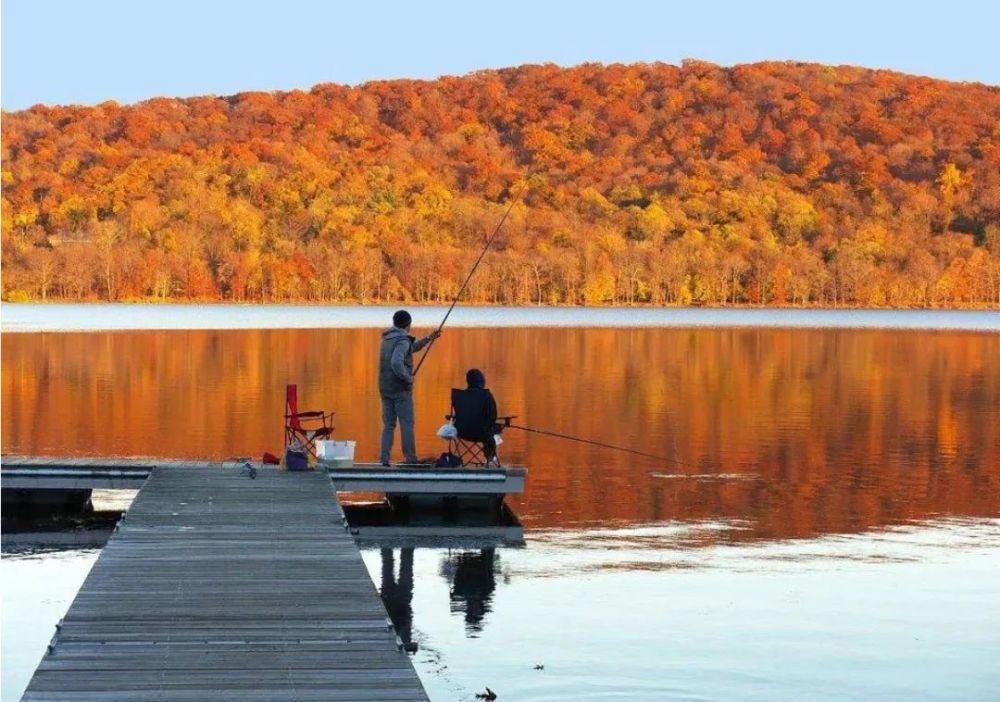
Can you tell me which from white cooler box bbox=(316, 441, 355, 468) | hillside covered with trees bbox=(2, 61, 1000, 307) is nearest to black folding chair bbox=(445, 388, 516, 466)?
white cooler box bbox=(316, 441, 355, 468)

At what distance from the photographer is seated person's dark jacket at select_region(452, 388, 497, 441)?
1392 cm

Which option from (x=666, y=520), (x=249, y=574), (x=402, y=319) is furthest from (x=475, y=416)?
(x=249, y=574)

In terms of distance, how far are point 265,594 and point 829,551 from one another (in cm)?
595

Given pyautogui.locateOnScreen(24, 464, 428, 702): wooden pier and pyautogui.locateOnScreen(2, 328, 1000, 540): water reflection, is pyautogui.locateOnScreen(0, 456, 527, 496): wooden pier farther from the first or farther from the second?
pyautogui.locateOnScreen(24, 464, 428, 702): wooden pier

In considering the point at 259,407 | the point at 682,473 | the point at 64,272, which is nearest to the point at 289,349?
the point at 259,407

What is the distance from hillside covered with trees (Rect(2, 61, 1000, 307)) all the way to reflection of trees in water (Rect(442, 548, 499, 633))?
101335 mm

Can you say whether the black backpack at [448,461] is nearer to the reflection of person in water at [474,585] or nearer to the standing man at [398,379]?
the standing man at [398,379]

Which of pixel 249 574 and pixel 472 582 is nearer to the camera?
pixel 249 574

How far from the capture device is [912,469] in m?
19.1

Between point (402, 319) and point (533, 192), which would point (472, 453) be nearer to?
point (402, 319)

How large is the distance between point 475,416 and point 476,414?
2 centimetres

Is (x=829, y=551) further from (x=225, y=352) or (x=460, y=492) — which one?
(x=225, y=352)

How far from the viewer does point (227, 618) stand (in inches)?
320

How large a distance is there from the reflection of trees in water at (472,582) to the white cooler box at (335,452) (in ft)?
5.89
